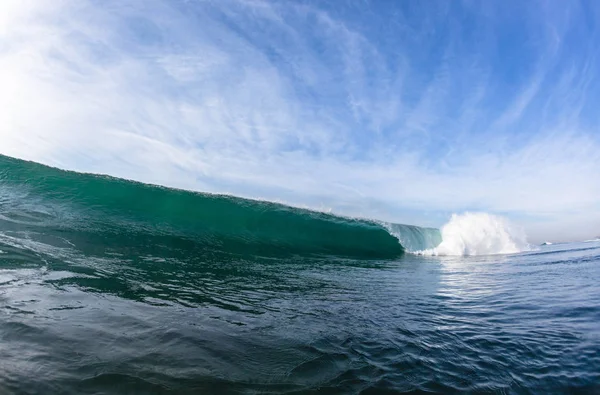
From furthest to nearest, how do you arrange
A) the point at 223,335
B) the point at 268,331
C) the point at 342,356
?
the point at 268,331
the point at 223,335
the point at 342,356

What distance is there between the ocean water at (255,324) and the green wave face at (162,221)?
0.22 meters

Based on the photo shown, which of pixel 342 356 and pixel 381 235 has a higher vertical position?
pixel 381 235

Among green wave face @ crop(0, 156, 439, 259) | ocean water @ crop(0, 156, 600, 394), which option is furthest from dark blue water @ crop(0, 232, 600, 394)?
green wave face @ crop(0, 156, 439, 259)

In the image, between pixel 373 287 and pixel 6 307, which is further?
pixel 373 287

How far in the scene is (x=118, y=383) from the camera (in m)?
2.36

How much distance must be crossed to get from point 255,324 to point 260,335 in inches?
15.1

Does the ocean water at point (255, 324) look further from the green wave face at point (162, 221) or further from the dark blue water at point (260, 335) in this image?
the green wave face at point (162, 221)

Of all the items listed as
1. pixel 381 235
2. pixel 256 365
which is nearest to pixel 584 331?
pixel 256 365

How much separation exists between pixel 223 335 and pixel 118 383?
1.26 m

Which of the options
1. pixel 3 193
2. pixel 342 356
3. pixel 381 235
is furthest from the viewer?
pixel 381 235

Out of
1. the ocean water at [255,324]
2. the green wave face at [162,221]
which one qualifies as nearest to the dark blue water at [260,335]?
the ocean water at [255,324]

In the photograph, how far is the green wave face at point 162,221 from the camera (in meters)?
9.76

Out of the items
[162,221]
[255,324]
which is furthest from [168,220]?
[255,324]

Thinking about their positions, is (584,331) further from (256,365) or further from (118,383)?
(118,383)
